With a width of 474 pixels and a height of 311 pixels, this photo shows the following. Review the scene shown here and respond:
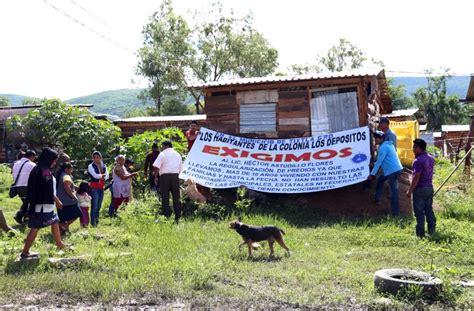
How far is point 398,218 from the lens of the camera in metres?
10.0

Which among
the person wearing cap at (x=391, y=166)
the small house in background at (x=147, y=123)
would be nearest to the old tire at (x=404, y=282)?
the person wearing cap at (x=391, y=166)

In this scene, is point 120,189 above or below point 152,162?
below

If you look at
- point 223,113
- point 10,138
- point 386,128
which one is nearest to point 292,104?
point 223,113

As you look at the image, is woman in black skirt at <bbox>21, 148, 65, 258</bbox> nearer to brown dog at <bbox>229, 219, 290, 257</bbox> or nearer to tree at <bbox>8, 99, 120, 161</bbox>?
brown dog at <bbox>229, 219, 290, 257</bbox>

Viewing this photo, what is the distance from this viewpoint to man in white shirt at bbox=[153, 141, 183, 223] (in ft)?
34.9

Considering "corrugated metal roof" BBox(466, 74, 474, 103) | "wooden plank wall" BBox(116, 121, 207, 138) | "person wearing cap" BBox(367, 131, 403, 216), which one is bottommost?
"person wearing cap" BBox(367, 131, 403, 216)

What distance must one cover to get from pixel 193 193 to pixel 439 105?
46.6 meters

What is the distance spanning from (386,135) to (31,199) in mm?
7024

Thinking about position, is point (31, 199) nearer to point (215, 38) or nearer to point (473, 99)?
point (473, 99)

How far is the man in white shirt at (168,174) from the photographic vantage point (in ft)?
34.9

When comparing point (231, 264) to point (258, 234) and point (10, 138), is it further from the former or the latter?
point (10, 138)

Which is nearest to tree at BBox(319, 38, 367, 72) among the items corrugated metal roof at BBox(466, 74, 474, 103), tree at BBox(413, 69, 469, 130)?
tree at BBox(413, 69, 469, 130)

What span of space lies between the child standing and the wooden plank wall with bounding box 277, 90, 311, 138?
5314 millimetres

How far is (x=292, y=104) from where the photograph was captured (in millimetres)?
13102
